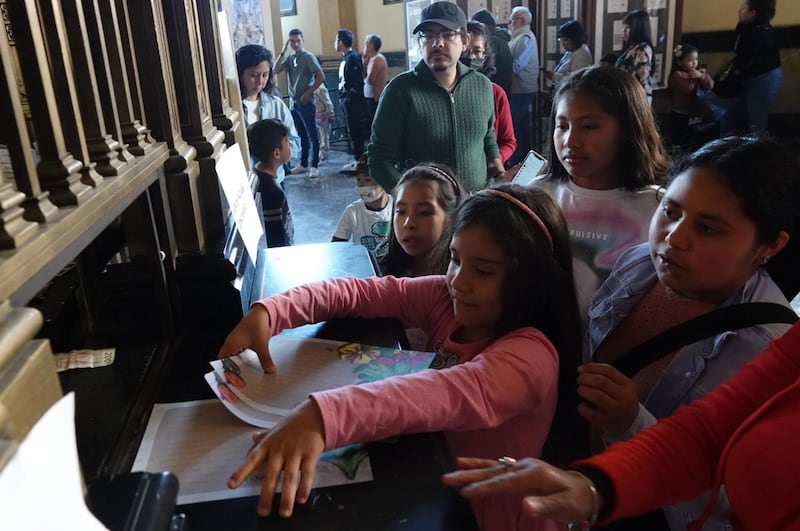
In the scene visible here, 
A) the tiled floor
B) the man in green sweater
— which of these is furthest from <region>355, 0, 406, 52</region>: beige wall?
the man in green sweater

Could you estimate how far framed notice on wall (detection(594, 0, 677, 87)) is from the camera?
5.67 m

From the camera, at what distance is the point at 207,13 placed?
1.57 meters

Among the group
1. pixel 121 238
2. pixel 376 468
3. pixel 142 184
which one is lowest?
pixel 376 468

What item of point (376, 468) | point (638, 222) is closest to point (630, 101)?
point (638, 222)

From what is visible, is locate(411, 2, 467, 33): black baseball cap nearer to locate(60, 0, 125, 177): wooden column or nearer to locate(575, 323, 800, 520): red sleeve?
locate(60, 0, 125, 177): wooden column

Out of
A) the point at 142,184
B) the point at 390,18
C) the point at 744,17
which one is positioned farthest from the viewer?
→ the point at 390,18

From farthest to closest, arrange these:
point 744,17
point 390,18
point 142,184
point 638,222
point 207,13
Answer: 1. point 390,18
2. point 744,17
3. point 207,13
4. point 638,222
5. point 142,184

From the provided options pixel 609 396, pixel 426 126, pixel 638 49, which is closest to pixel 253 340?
pixel 609 396

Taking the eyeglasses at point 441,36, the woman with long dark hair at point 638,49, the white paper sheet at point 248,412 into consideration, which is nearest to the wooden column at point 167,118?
the white paper sheet at point 248,412

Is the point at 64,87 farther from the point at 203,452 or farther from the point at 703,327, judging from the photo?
the point at 703,327

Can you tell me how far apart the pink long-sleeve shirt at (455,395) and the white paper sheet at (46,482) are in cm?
35

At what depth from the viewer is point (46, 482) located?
1.26 feet

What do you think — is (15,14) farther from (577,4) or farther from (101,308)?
(577,4)

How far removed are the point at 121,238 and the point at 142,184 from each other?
0.94 feet
